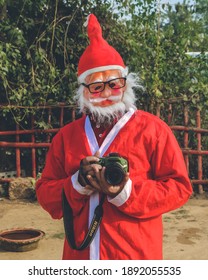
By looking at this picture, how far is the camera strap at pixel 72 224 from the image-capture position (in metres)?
1.88

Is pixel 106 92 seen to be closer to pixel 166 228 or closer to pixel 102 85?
pixel 102 85

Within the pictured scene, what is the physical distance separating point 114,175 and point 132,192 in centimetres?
13

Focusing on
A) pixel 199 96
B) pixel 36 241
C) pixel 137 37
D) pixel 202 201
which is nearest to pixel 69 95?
pixel 137 37

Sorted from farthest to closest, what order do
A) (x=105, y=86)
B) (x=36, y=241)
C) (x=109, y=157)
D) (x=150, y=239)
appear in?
(x=36, y=241)
(x=105, y=86)
(x=150, y=239)
(x=109, y=157)

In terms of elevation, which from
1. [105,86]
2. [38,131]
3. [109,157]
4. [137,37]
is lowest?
[38,131]

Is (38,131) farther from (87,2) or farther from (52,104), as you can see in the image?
(87,2)

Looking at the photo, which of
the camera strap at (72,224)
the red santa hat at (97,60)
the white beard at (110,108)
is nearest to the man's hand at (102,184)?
the camera strap at (72,224)

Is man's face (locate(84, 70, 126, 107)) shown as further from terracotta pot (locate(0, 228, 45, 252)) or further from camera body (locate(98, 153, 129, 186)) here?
terracotta pot (locate(0, 228, 45, 252))

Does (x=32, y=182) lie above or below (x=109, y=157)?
below

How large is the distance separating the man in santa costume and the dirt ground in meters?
2.46

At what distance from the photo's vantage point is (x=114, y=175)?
177 cm

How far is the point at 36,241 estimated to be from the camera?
14.8 ft

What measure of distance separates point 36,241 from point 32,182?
214 cm

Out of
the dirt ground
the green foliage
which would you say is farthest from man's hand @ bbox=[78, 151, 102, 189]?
the green foliage
